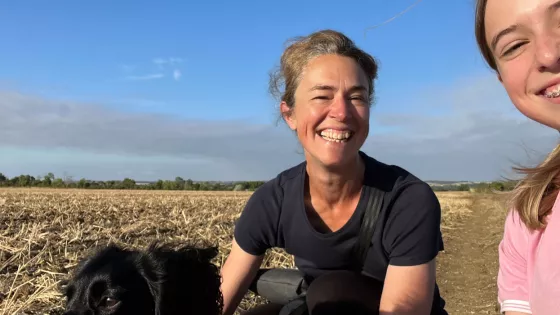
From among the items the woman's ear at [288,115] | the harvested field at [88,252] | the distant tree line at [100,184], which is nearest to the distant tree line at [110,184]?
the distant tree line at [100,184]

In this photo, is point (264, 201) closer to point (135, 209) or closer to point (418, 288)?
point (418, 288)

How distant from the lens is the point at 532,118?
168 centimetres

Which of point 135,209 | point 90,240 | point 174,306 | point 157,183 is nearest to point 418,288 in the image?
point 174,306

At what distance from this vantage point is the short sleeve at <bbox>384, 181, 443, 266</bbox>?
304 centimetres

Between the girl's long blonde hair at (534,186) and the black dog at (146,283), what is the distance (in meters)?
1.60

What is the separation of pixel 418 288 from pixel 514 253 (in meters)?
1.18

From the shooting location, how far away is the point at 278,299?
376 centimetres

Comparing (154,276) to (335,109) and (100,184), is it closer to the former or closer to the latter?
(335,109)

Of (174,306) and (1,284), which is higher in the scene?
(174,306)

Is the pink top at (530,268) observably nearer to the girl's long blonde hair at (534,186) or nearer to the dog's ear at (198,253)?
the girl's long blonde hair at (534,186)

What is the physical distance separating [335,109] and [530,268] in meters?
1.70

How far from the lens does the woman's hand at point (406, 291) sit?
2.97m

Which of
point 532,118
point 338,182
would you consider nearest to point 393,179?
point 338,182

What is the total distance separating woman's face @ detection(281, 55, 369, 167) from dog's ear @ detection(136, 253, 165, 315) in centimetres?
128
